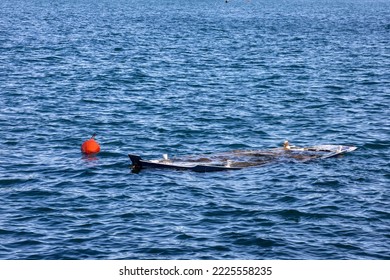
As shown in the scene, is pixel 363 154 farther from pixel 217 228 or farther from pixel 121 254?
pixel 121 254

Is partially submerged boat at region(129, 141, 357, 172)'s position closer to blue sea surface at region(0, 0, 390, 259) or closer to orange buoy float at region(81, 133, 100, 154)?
blue sea surface at region(0, 0, 390, 259)

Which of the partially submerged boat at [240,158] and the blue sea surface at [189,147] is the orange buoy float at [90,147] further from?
the partially submerged boat at [240,158]

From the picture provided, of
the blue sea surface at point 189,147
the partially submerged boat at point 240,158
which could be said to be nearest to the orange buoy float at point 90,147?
the blue sea surface at point 189,147

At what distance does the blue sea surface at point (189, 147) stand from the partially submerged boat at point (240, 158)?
55 centimetres

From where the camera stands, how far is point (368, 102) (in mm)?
60125

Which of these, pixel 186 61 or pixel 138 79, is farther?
pixel 186 61

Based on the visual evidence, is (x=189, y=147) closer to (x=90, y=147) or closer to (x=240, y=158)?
(x=240, y=158)

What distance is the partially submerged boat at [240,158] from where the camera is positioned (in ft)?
130

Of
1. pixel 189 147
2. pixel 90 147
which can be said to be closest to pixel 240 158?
pixel 189 147

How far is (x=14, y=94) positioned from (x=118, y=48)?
39263 mm

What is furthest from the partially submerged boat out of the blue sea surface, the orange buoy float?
the orange buoy float

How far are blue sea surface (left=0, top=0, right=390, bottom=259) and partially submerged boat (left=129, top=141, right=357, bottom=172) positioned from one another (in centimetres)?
55

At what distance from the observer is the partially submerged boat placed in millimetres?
39750

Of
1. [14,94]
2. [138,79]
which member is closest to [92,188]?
[14,94]
